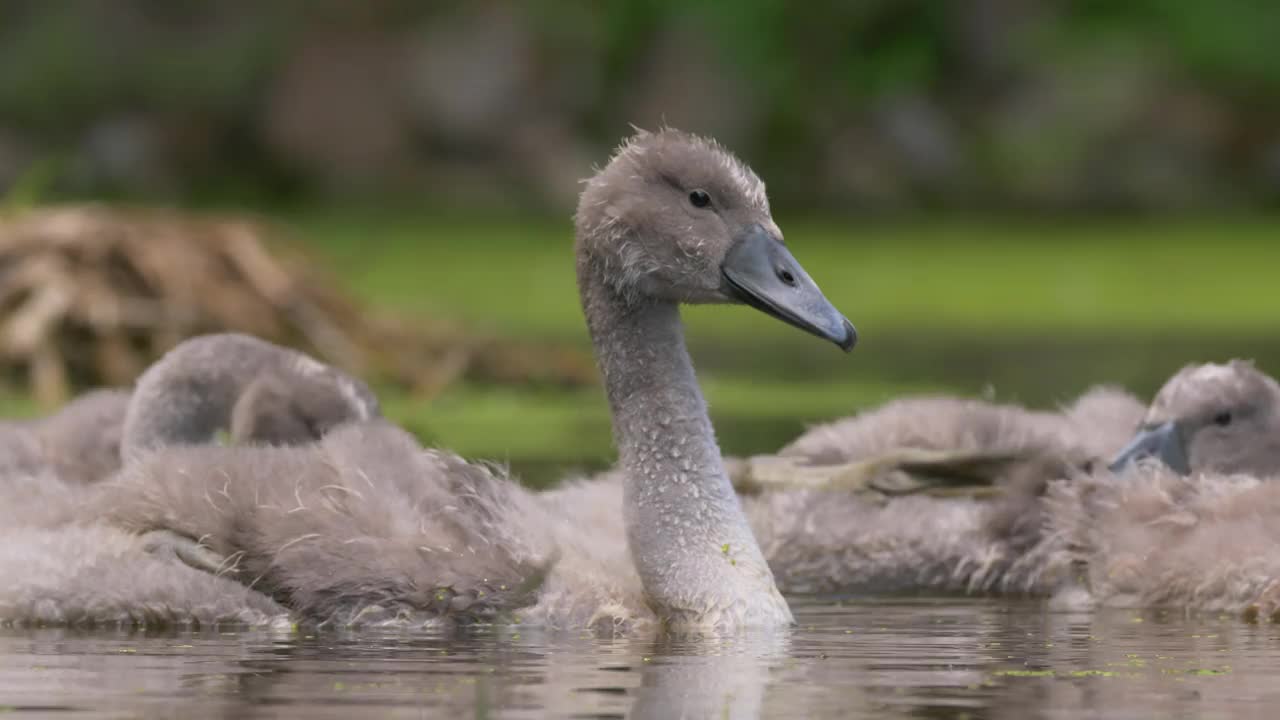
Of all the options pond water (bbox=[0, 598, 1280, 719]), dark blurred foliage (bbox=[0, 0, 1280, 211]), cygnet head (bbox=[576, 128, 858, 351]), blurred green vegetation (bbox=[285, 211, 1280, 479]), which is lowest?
pond water (bbox=[0, 598, 1280, 719])

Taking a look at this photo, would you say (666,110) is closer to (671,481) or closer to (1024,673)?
(671,481)

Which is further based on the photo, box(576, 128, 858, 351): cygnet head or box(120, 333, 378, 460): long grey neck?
box(120, 333, 378, 460): long grey neck

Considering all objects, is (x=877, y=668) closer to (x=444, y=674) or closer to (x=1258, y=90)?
(x=444, y=674)

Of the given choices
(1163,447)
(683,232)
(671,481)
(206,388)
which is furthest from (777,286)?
(206,388)

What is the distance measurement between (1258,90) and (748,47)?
18.0 feet

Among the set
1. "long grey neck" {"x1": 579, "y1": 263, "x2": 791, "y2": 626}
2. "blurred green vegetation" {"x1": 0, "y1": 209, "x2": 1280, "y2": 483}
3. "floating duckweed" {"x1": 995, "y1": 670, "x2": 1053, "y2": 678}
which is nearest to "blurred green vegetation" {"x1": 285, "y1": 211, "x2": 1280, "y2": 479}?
"blurred green vegetation" {"x1": 0, "y1": 209, "x2": 1280, "y2": 483}

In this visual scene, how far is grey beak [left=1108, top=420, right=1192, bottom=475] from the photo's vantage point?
9.49 m

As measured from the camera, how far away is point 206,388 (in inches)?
385

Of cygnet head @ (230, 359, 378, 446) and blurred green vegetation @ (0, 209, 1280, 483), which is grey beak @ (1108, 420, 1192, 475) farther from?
cygnet head @ (230, 359, 378, 446)

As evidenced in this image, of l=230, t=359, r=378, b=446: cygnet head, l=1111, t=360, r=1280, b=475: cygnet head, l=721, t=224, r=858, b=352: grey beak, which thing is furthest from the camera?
l=1111, t=360, r=1280, b=475: cygnet head

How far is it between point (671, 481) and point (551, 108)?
2323 cm

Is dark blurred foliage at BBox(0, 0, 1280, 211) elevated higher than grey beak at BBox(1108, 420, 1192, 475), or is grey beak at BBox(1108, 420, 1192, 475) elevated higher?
dark blurred foliage at BBox(0, 0, 1280, 211)

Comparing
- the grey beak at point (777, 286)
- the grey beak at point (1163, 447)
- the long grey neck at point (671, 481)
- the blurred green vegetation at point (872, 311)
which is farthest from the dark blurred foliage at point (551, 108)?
the grey beak at point (777, 286)

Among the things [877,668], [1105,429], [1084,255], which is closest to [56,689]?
[877,668]
